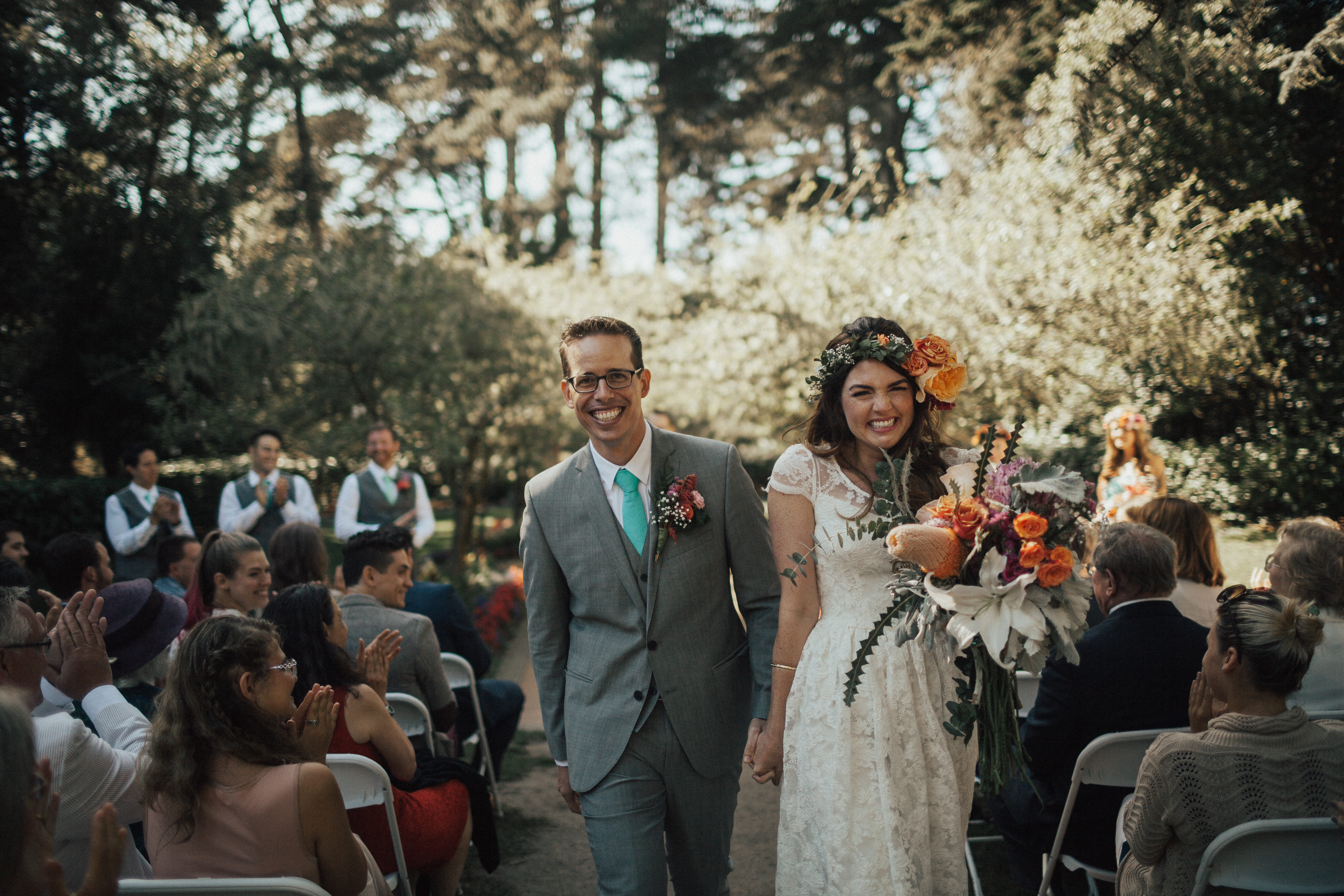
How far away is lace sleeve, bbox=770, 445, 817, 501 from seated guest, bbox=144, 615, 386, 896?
1.44 meters

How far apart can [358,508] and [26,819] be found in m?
5.68

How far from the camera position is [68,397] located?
13594mm

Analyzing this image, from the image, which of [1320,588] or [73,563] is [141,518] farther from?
[1320,588]

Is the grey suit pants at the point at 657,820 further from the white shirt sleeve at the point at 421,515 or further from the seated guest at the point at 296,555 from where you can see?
the white shirt sleeve at the point at 421,515

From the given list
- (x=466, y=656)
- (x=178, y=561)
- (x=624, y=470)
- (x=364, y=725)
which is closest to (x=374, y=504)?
(x=178, y=561)

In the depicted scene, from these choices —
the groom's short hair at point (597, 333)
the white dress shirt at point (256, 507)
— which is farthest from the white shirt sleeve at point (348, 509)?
the groom's short hair at point (597, 333)

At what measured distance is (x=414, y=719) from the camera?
391 cm

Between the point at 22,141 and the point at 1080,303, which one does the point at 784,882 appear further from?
the point at 22,141

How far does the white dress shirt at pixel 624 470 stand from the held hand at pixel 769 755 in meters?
0.75

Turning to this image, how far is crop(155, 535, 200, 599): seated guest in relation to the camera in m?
5.59

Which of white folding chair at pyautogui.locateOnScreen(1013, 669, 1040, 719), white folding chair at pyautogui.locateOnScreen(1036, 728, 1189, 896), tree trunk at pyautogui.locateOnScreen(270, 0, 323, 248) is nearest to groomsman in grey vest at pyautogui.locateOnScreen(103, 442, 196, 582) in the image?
white folding chair at pyautogui.locateOnScreen(1013, 669, 1040, 719)

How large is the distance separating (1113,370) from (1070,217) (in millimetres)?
1917

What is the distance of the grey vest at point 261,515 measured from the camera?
731cm

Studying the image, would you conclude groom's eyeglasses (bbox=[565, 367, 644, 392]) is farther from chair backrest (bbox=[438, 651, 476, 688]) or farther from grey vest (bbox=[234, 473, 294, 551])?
grey vest (bbox=[234, 473, 294, 551])
